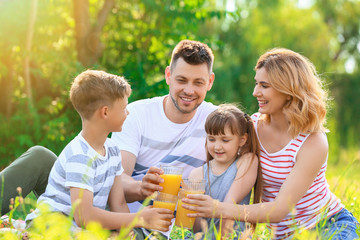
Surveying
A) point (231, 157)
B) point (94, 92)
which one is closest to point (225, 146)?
point (231, 157)

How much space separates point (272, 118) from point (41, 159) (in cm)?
158

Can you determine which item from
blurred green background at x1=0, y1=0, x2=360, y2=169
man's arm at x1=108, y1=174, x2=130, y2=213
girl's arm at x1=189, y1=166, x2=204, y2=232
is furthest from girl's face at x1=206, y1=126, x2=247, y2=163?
blurred green background at x1=0, y1=0, x2=360, y2=169

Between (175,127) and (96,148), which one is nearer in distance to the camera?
(96,148)

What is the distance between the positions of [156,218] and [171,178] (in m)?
0.25

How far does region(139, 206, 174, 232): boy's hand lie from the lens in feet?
8.93

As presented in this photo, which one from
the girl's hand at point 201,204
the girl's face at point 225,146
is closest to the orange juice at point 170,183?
the girl's hand at point 201,204

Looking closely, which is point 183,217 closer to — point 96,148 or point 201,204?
point 201,204

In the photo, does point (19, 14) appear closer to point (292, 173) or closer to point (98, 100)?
point (98, 100)

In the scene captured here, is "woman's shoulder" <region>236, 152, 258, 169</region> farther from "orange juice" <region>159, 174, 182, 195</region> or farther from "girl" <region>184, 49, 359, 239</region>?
"orange juice" <region>159, 174, 182, 195</region>

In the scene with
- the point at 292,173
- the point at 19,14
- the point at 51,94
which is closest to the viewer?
the point at 292,173

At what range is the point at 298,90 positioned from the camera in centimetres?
301

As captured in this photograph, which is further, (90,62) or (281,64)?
(90,62)

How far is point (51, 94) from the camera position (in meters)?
7.12

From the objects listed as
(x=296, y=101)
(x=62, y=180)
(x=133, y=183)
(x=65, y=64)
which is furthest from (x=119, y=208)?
(x=65, y=64)
